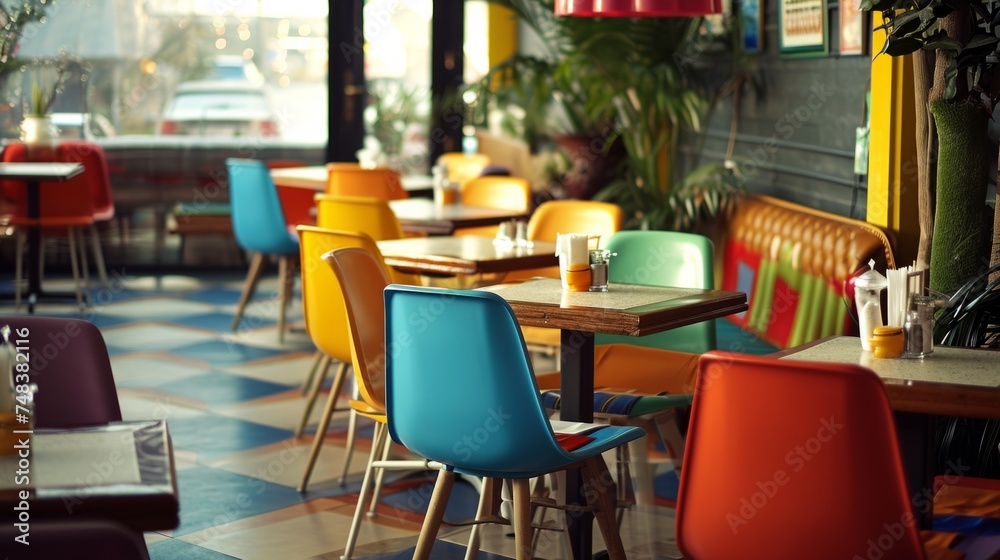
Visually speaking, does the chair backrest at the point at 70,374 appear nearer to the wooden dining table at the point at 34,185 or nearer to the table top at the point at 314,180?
the table top at the point at 314,180

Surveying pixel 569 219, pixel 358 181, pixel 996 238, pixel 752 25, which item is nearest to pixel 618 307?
pixel 996 238

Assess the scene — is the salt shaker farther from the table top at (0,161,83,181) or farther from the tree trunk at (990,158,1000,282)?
the table top at (0,161,83,181)

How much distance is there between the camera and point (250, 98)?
30.1ft

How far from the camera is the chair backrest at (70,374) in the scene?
2.32 m

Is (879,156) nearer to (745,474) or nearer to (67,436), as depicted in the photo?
(745,474)

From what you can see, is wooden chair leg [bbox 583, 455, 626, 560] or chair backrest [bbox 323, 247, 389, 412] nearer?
wooden chair leg [bbox 583, 455, 626, 560]

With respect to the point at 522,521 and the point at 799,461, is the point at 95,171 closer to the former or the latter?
the point at 522,521

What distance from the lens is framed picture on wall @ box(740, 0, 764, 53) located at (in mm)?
5906

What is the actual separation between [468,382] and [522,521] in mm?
366

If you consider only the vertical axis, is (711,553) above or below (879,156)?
below

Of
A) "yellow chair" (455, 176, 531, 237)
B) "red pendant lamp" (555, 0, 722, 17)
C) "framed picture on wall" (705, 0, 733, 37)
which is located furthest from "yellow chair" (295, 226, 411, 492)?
"framed picture on wall" (705, 0, 733, 37)

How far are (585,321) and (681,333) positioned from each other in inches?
43.2

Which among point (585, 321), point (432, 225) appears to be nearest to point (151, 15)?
point (432, 225)

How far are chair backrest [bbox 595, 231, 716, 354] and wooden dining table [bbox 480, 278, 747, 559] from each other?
59 cm
